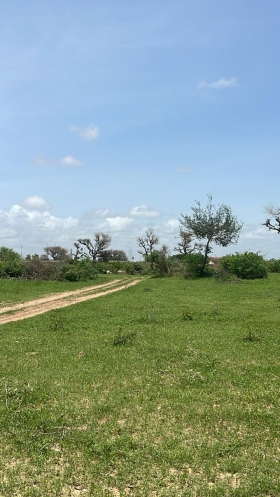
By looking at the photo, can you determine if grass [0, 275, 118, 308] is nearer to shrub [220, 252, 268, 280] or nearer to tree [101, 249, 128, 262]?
shrub [220, 252, 268, 280]

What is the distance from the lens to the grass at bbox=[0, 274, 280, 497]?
14.1 feet

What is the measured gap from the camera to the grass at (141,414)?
4.31m

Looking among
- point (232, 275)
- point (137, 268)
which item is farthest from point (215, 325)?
point (137, 268)

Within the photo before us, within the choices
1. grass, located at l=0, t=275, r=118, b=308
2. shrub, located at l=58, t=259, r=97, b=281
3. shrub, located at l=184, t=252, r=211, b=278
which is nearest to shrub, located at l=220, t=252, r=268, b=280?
shrub, located at l=184, t=252, r=211, b=278

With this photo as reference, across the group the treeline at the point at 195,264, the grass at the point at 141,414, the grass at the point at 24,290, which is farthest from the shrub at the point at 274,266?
the grass at the point at 141,414

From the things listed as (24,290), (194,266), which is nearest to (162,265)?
(194,266)

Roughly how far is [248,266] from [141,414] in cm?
3744

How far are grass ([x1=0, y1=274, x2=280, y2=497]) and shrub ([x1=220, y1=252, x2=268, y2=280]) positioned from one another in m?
30.1

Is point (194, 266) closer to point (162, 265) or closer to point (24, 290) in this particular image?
point (162, 265)

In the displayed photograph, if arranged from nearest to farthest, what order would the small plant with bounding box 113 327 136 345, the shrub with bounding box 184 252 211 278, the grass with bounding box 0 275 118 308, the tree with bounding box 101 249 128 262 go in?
the small plant with bounding box 113 327 136 345, the grass with bounding box 0 275 118 308, the shrub with bounding box 184 252 211 278, the tree with bounding box 101 249 128 262

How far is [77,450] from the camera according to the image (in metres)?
4.95

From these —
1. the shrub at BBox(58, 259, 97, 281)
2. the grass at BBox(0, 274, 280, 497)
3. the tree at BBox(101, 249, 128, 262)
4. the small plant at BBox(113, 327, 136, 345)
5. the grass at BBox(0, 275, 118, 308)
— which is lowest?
the grass at BBox(0, 274, 280, 497)

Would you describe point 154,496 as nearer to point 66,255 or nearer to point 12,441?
point 12,441

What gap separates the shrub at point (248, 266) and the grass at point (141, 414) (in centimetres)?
3011
